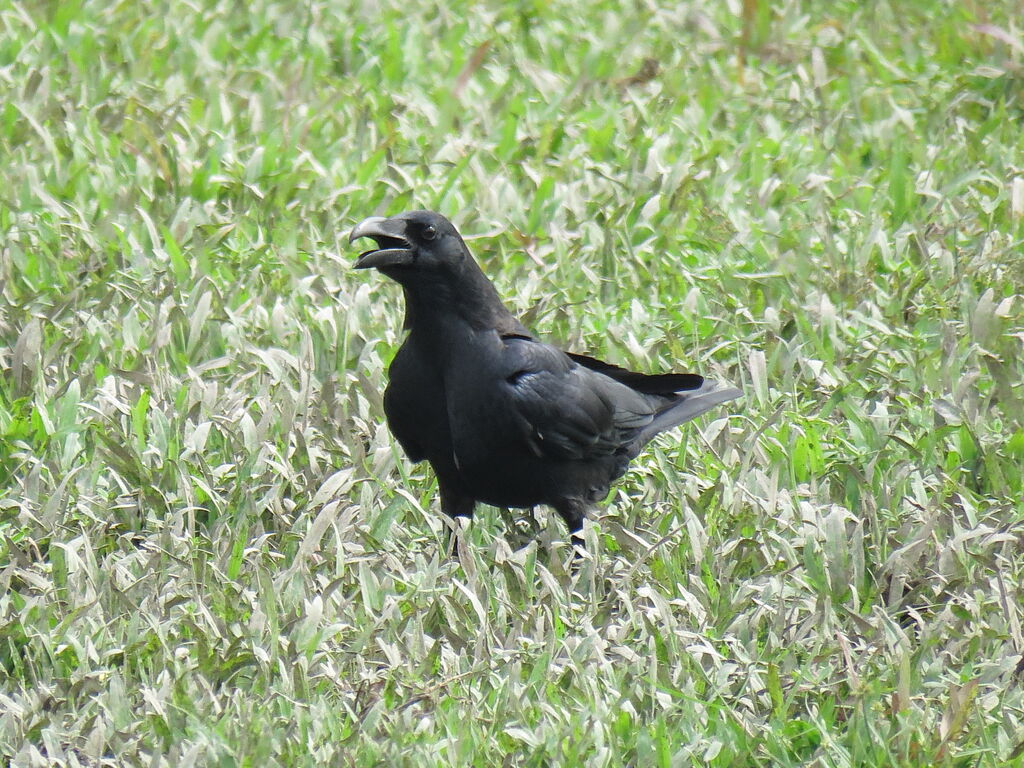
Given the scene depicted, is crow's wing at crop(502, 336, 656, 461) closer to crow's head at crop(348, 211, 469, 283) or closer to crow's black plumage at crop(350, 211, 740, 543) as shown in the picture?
crow's black plumage at crop(350, 211, 740, 543)

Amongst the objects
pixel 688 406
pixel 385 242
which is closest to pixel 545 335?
pixel 688 406

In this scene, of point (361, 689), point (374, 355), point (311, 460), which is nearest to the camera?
point (361, 689)

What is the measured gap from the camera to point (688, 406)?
16.0ft

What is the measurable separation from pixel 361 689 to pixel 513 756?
454 mm

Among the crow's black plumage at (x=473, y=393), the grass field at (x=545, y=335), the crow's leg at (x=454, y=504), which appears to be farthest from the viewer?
the crow's leg at (x=454, y=504)

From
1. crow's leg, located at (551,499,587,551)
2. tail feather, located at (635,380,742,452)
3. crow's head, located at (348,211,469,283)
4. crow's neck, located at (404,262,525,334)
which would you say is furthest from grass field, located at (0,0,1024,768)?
crow's head, located at (348,211,469,283)

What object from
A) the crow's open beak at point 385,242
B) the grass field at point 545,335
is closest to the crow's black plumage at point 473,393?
the crow's open beak at point 385,242

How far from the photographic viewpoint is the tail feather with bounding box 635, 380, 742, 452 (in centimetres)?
480

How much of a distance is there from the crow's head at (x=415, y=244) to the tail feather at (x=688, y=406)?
0.87 m

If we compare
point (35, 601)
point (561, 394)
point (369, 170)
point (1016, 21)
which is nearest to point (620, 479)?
point (561, 394)

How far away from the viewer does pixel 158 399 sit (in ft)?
16.6

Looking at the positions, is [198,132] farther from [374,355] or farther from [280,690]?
[280,690]

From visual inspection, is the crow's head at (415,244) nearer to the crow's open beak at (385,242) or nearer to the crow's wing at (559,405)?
the crow's open beak at (385,242)

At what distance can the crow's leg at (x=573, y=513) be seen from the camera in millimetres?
4477
